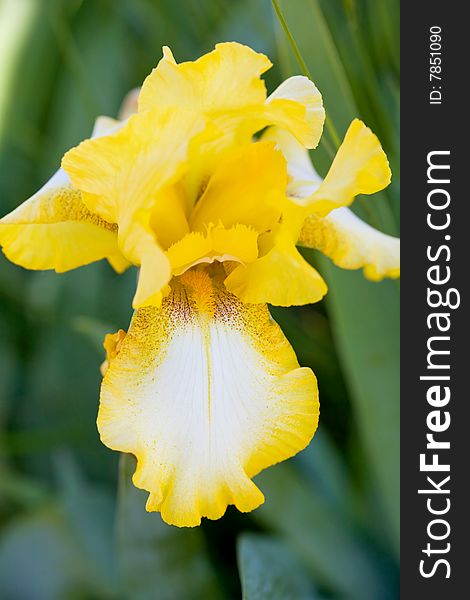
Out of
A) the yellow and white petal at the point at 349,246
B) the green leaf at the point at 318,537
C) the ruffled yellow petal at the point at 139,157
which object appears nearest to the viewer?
the ruffled yellow petal at the point at 139,157

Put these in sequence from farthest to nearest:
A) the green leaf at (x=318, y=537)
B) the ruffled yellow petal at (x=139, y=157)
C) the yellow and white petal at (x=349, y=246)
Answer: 1. the green leaf at (x=318, y=537)
2. the yellow and white petal at (x=349, y=246)
3. the ruffled yellow petal at (x=139, y=157)

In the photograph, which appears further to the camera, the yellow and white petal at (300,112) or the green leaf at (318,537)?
the green leaf at (318,537)

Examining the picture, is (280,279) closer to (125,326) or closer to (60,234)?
(60,234)

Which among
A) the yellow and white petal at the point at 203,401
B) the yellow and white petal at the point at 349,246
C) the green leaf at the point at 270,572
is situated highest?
the yellow and white petal at the point at 349,246

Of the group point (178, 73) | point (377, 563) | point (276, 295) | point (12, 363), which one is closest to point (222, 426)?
point (276, 295)

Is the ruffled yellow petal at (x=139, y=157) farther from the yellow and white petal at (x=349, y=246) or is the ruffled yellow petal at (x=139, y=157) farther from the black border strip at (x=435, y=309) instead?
the black border strip at (x=435, y=309)

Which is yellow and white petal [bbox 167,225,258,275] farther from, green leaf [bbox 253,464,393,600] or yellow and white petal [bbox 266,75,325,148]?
green leaf [bbox 253,464,393,600]

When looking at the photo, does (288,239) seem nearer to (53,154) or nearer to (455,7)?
(455,7)

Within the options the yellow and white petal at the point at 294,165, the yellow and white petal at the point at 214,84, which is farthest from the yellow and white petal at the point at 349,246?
the yellow and white petal at the point at 214,84
